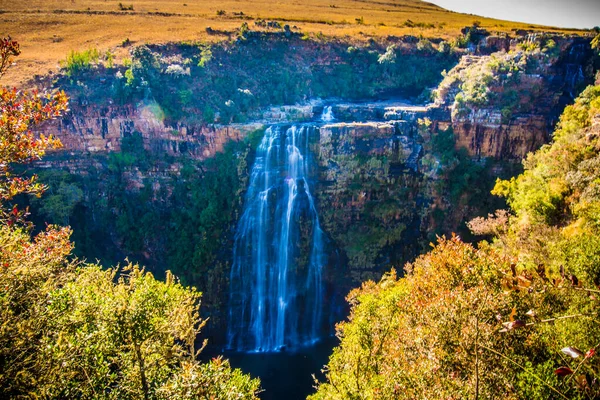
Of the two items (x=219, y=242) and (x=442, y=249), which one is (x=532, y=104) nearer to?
(x=442, y=249)

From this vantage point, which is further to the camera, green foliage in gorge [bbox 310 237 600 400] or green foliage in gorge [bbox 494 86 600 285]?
green foliage in gorge [bbox 494 86 600 285]

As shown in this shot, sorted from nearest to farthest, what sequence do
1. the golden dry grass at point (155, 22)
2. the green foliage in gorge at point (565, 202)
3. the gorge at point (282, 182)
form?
the green foliage in gorge at point (565, 202) < the gorge at point (282, 182) < the golden dry grass at point (155, 22)

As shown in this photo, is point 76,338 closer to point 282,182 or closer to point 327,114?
point 282,182

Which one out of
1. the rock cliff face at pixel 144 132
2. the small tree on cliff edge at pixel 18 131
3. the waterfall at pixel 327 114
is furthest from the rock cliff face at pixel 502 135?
the small tree on cliff edge at pixel 18 131

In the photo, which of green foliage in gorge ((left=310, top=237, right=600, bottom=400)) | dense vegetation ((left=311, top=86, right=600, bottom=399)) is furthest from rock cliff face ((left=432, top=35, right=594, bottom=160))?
green foliage in gorge ((left=310, top=237, right=600, bottom=400))

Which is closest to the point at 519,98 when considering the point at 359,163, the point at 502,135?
the point at 502,135

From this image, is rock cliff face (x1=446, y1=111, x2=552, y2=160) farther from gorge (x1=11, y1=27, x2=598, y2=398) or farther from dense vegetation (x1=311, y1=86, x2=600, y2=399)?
dense vegetation (x1=311, y1=86, x2=600, y2=399)

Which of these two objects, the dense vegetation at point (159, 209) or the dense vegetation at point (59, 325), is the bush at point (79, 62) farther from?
the dense vegetation at point (59, 325)
